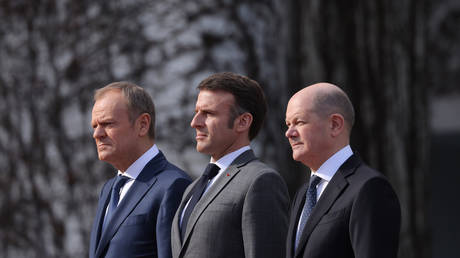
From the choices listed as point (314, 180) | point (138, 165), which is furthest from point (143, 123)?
point (314, 180)

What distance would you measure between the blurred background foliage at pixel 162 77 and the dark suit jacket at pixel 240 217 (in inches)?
66.0

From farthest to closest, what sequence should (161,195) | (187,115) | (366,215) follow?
(187,115) → (161,195) → (366,215)

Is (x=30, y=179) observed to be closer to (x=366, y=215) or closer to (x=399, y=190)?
(x=399, y=190)

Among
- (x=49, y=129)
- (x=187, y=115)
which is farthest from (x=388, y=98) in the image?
(x=49, y=129)

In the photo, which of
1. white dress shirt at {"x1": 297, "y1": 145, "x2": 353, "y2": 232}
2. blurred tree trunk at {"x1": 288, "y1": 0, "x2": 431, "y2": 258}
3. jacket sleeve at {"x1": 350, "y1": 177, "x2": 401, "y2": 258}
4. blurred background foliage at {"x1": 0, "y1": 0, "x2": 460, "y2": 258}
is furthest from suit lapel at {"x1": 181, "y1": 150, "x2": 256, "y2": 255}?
blurred tree trunk at {"x1": 288, "y1": 0, "x2": 431, "y2": 258}

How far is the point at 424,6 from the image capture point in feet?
19.3

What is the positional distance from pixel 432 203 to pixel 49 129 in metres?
3.70

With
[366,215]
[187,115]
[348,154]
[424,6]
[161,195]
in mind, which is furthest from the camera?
[424,6]

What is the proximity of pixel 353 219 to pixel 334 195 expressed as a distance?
13 cm

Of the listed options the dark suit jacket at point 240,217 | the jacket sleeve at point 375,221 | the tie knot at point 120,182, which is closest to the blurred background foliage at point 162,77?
the tie knot at point 120,182

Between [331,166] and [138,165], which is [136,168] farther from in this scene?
[331,166]

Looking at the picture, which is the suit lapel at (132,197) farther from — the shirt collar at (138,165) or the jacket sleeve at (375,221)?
the jacket sleeve at (375,221)

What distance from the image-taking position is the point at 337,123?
9.30 feet

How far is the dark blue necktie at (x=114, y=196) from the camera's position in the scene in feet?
11.4
